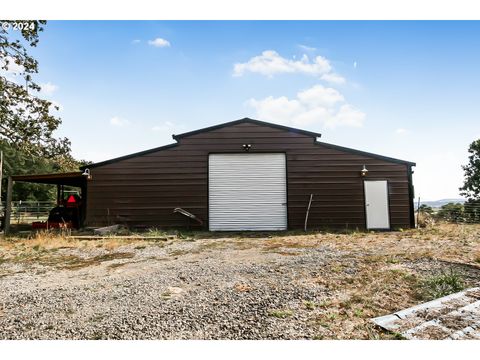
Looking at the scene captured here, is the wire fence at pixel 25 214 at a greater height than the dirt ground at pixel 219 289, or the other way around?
the wire fence at pixel 25 214

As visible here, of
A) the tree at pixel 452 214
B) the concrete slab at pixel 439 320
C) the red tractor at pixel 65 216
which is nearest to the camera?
the concrete slab at pixel 439 320

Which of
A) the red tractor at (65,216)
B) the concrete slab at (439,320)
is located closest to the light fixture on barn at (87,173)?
the red tractor at (65,216)

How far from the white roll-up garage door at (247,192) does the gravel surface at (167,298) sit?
17.3 feet

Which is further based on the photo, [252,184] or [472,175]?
[472,175]

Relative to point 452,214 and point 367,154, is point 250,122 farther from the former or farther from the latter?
point 452,214

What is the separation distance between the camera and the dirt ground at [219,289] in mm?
2848

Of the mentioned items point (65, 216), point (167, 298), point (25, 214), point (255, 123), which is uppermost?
point (255, 123)

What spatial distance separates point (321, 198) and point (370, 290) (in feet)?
26.0

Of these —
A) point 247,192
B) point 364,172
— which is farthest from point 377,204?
point 247,192

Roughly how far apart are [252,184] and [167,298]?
832cm

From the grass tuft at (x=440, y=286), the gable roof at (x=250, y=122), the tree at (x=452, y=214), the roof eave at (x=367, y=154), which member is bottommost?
the grass tuft at (x=440, y=286)

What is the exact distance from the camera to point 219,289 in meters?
4.00

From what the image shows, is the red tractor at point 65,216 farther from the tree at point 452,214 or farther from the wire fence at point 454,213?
the tree at point 452,214

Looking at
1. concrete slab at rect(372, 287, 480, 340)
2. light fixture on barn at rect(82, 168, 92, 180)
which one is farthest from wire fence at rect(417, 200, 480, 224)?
light fixture on barn at rect(82, 168, 92, 180)
